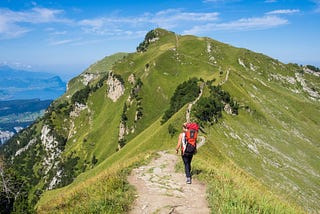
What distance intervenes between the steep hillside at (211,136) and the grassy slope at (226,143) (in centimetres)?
15

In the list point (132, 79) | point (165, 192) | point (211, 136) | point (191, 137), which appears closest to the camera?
point (165, 192)

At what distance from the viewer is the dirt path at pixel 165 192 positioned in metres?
13.7

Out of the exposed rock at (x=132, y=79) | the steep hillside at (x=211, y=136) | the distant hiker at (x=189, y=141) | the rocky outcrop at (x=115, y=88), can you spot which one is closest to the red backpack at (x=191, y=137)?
the distant hiker at (x=189, y=141)

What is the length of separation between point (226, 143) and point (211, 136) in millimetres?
3598

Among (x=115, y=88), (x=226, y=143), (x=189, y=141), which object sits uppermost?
(x=189, y=141)

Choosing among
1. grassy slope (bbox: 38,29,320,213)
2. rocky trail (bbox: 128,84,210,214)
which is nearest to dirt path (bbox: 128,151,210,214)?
rocky trail (bbox: 128,84,210,214)

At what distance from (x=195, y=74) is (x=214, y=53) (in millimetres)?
35995

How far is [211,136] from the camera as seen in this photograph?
213 ft

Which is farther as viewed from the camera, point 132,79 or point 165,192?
point 132,79

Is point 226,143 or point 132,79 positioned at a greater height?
point 132,79

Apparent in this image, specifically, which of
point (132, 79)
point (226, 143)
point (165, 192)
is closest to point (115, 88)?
point (132, 79)

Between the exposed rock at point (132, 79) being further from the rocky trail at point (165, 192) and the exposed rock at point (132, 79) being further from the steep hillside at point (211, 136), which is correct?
the rocky trail at point (165, 192)

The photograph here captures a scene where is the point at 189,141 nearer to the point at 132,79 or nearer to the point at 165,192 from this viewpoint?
the point at 165,192

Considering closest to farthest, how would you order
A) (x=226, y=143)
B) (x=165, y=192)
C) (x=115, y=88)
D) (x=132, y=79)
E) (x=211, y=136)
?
(x=165, y=192)
(x=226, y=143)
(x=211, y=136)
(x=132, y=79)
(x=115, y=88)
